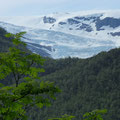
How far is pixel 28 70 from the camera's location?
10648 mm

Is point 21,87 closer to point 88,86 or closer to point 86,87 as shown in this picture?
point 86,87

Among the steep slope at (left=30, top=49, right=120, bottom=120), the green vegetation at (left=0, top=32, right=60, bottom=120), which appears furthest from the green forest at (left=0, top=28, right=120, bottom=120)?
the green vegetation at (left=0, top=32, right=60, bottom=120)

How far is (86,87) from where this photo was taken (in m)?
138

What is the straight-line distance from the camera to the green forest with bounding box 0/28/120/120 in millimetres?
121688

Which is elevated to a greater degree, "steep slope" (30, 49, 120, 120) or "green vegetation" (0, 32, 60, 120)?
"green vegetation" (0, 32, 60, 120)

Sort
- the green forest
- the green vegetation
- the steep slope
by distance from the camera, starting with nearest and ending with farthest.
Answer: the green vegetation
the green forest
the steep slope

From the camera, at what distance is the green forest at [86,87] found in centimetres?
12169

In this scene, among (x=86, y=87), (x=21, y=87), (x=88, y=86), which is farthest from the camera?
(x=88, y=86)

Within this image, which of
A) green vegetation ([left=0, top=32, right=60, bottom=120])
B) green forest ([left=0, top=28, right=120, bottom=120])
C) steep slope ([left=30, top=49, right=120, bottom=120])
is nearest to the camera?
green vegetation ([left=0, top=32, right=60, bottom=120])

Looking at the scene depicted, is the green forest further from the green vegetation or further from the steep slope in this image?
the green vegetation

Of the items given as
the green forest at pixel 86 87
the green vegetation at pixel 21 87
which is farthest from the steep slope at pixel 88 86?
the green vegetation at pixel 21 87

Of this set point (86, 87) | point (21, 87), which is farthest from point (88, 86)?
point (21, 87)

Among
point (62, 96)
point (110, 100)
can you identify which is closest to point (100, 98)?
point (110, 100)

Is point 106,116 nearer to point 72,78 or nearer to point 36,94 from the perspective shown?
point 72,78
